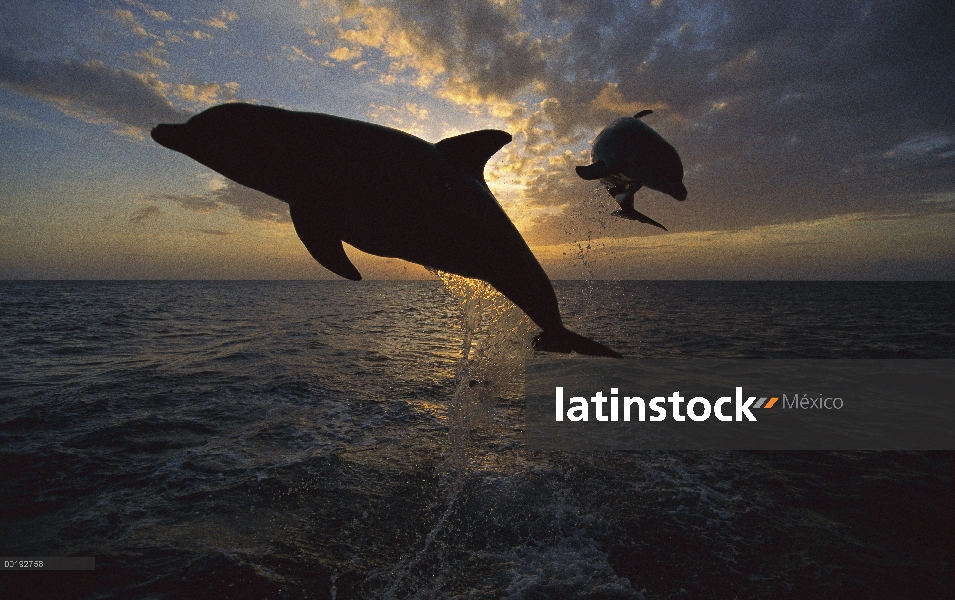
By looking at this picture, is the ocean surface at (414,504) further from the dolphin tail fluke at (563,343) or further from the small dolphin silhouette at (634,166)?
the small dolphin silhouette at (634,166)

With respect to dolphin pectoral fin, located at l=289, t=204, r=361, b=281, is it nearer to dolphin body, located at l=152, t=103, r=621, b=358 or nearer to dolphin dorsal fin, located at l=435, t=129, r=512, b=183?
dolphin body, located at l=152, t=103, r=621, b=358

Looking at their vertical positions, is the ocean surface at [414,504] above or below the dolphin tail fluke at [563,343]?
below

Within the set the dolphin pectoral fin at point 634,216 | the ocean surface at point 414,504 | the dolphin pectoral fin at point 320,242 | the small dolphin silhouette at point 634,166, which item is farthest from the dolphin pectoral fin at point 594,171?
the ocean surface at point 414,504

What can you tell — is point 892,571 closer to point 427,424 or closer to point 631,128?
point 631,128

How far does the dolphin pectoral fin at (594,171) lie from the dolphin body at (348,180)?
0.94 m

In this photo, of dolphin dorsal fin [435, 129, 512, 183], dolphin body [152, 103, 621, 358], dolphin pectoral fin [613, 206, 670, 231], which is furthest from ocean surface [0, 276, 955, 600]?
dolphin body [152, 103, 621, 358]

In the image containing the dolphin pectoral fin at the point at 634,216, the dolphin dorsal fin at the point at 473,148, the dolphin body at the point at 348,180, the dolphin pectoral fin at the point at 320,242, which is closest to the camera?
the dolphin body at the point at 348,180

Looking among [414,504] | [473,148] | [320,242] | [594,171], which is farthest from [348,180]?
[414,504]

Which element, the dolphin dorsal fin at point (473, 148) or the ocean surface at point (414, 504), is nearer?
the dolphin dorsal fin at point (473, 148)

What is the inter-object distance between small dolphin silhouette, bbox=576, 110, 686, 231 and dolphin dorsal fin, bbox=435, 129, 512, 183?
746 millimetres

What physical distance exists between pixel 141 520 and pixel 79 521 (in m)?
0.85

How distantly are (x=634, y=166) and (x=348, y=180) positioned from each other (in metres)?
2.07

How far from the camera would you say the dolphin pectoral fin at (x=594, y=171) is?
123 inches

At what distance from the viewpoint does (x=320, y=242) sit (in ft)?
8.20
